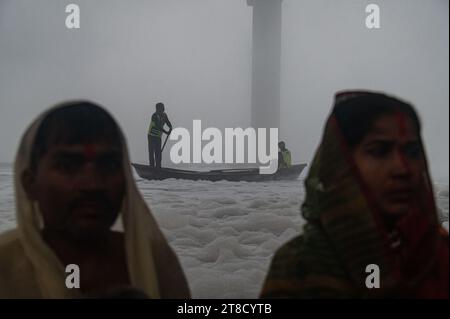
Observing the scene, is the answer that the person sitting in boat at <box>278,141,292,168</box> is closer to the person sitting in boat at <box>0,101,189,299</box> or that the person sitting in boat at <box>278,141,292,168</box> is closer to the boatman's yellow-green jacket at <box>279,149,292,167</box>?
the boatman's yellow-green jacket at <box>279,149,292,167</box>

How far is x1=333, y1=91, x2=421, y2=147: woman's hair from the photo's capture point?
132cm

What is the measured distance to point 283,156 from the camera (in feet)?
4.95

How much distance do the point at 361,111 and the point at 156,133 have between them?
698 mm

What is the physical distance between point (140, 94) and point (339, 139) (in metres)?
0.71

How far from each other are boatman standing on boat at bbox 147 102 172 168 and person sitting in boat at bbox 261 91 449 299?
0.55 metres

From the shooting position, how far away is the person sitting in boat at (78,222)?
1320mm

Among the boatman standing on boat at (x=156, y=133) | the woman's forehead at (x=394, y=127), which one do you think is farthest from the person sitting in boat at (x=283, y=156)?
the boatman standing on boat at (x=156, y=133)

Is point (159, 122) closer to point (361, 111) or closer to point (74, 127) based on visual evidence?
point (74, 127)

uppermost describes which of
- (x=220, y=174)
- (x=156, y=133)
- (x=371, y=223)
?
(x=156, y=133)

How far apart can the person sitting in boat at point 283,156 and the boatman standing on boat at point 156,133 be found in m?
0.40

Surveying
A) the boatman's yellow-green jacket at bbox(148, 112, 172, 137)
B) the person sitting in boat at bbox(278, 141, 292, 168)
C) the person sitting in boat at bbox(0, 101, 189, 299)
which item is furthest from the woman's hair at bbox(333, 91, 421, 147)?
the person sitting in boat at bbox(0, 101, 189, 299)

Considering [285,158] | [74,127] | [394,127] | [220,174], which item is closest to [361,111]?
[394,127]
